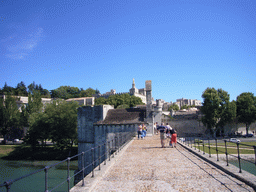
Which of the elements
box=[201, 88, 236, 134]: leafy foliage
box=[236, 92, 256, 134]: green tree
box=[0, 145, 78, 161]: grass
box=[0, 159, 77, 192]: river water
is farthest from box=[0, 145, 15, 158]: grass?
box=[236, 92, 256, 134]: green tree

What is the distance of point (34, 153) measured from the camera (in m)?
40.9

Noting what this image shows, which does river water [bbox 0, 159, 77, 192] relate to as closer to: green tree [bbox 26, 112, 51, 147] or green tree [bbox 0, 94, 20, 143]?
green tree [bbox 26, 112, 51, 147]

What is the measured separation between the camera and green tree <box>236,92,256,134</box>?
148ft

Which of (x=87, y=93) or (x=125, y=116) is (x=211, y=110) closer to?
(x=125, y=116)

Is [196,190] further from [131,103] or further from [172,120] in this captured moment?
[131,103]

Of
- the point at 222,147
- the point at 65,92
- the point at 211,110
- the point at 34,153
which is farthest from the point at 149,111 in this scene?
the point at 65,92

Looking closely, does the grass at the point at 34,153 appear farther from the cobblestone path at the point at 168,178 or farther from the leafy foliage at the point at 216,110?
the cobblestone path at the point at 168,178

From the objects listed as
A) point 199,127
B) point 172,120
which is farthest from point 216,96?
point 172,120

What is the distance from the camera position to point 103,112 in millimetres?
32531

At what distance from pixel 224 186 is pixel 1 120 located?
5727cm

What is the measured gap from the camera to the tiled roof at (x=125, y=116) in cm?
3047

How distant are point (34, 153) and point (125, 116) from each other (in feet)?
70.4

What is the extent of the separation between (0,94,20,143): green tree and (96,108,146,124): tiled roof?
104 feet

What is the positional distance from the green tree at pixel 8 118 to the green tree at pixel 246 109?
173 feet
